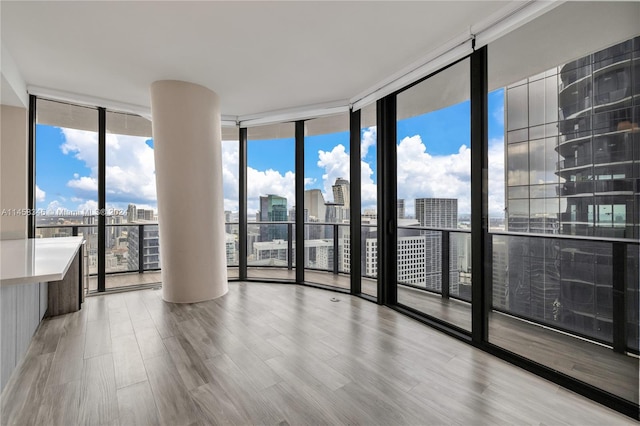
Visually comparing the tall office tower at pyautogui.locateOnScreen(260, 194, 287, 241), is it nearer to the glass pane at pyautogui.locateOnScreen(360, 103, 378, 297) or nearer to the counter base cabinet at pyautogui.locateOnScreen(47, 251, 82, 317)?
the glass pane at pyautogui.locateOnScreen(360, 103, 378, 297)

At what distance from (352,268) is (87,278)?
361cm

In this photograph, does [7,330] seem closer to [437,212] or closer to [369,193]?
[369,193]

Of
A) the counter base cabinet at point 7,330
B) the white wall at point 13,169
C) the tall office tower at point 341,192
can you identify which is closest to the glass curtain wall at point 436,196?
the tall office tower at point 341,192

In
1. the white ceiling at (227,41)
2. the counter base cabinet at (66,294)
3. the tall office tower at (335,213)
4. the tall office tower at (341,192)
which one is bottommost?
the counter base cabinet at (66,294)

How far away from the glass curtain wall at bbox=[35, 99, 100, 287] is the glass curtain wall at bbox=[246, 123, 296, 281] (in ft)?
6.94

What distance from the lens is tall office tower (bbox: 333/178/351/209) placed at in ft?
13.8

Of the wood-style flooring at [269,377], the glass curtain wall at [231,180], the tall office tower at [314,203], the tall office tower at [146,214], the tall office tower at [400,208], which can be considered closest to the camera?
the wood-style flooring at [269,377]

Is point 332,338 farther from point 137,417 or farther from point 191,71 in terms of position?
point 191,71

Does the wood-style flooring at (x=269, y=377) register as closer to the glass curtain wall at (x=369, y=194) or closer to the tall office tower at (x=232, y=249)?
the glass curtain wall at (x=369, y=194)

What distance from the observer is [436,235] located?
11.0 ft

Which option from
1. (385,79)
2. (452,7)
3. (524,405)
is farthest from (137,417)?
(385,79)

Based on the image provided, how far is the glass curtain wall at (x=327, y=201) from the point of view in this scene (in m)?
4.36

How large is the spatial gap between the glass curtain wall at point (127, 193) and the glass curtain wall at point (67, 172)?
6.7 inches

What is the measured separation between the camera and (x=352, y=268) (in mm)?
4023
